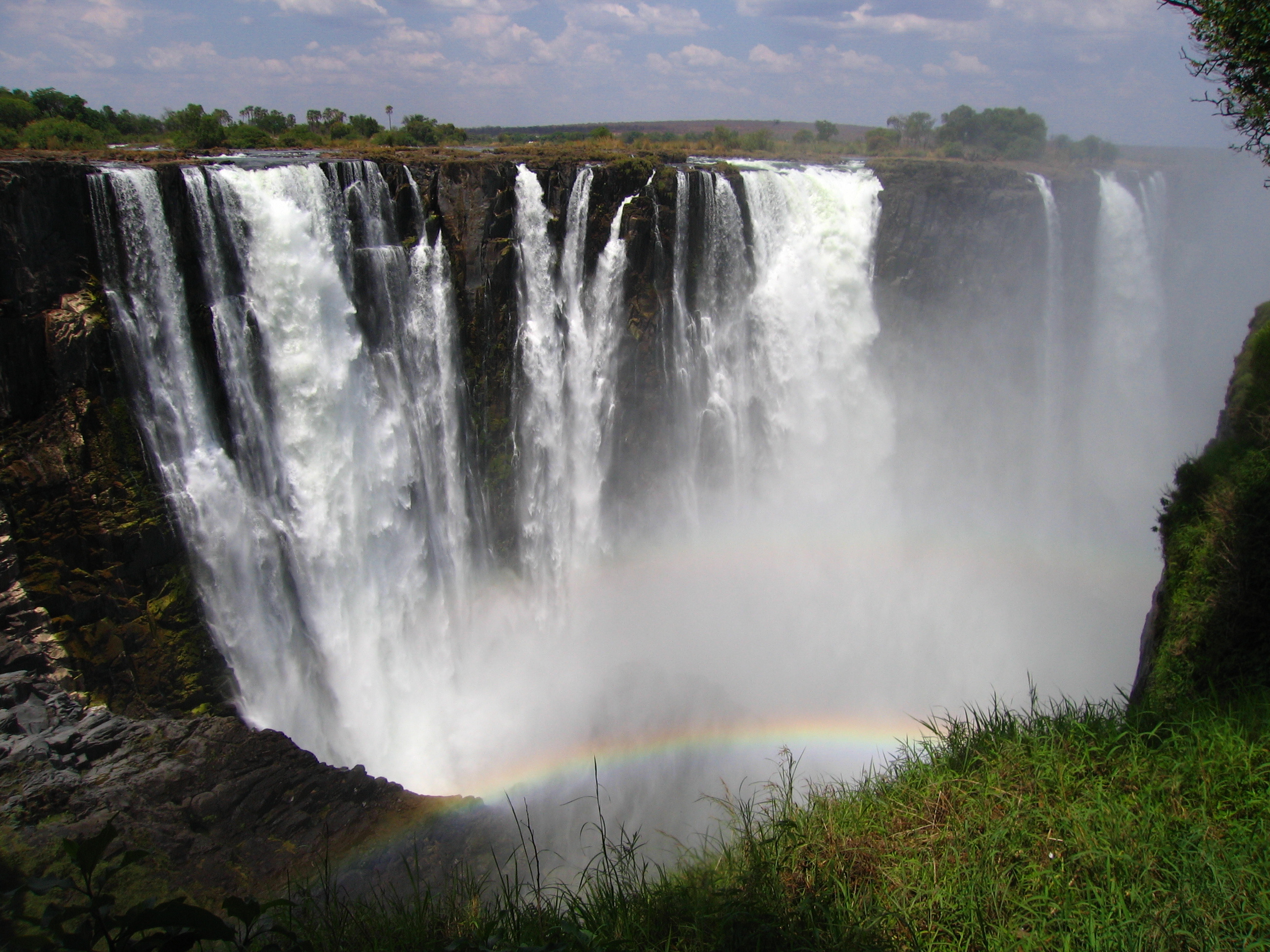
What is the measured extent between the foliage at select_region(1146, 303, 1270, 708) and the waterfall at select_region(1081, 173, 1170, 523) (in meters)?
14.9

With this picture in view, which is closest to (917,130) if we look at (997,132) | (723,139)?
(997,132)

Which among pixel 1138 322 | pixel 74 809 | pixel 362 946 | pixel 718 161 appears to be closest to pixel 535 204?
pixel 718 161

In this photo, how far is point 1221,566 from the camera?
24.3 feet

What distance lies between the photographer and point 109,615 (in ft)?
32.7

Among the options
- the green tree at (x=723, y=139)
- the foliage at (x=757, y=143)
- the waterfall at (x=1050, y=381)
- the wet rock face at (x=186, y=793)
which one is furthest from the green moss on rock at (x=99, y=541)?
the foliage at (x=757, y=143)

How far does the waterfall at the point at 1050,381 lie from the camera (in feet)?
69.1

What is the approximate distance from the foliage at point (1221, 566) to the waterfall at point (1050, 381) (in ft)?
41.0

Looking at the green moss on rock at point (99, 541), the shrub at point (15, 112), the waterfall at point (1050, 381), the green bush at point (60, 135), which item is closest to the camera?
the green moss on rock at point (99, 541)

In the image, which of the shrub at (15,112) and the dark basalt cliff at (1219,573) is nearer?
the dark basalt cliff at (1219,573)

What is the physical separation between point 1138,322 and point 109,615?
29036 mm

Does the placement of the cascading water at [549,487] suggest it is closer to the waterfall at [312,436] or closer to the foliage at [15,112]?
the waterfall at [312,436]

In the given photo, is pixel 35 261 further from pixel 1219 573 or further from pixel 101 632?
pixel 1219 573

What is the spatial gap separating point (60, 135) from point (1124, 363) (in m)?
29.8

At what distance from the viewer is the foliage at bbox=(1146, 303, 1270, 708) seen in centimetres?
647
